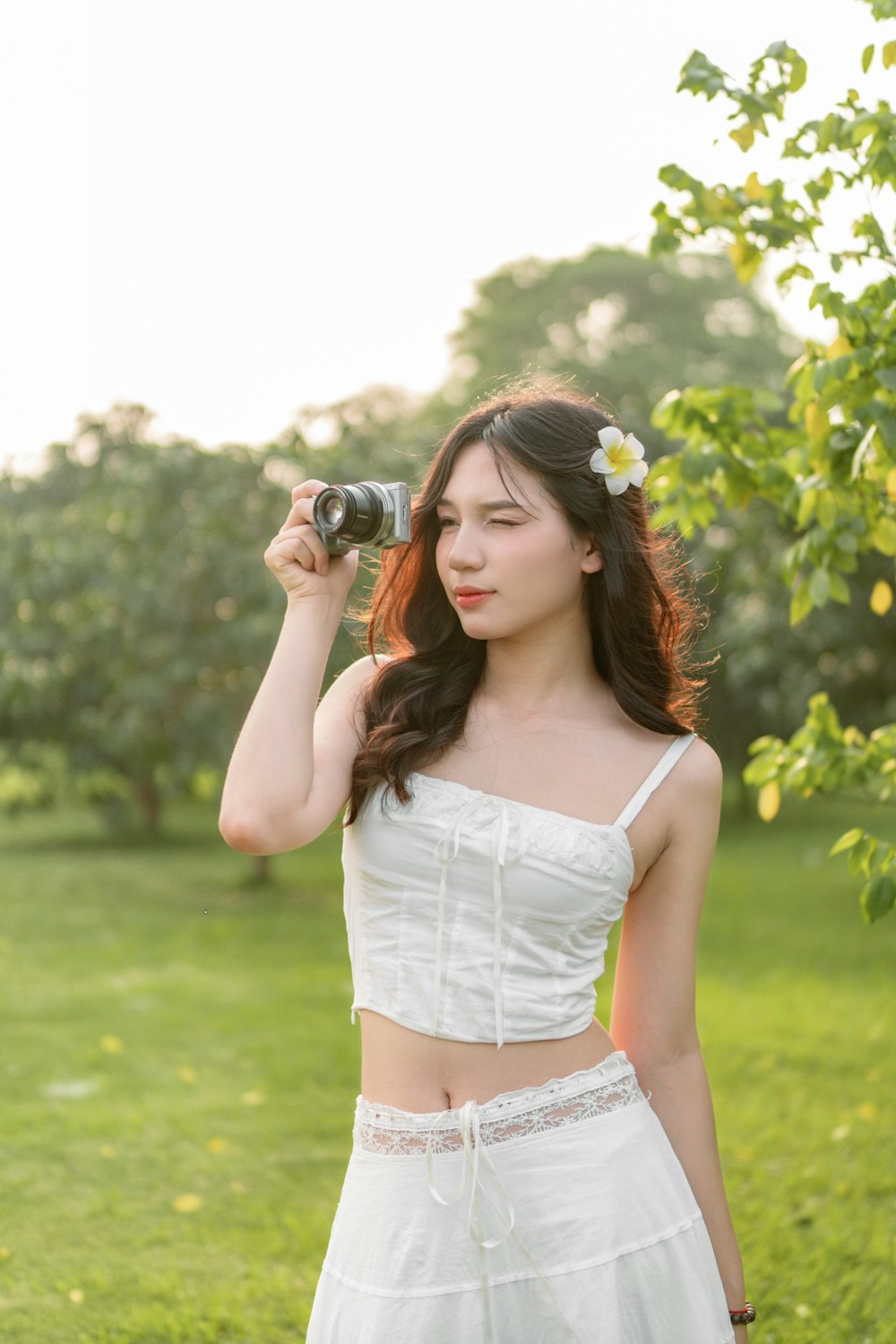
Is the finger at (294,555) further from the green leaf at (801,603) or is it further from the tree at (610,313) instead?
the tree at (610,313)

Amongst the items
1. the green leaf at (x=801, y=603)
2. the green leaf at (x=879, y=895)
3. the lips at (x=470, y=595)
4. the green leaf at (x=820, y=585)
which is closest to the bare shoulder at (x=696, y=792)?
the lips at (x=470, y=595)

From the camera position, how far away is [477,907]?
191cm

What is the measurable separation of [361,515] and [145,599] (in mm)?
9982

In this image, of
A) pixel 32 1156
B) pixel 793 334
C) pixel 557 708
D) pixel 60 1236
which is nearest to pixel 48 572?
pixel 32 1156

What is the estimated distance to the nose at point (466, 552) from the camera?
6.40 ft

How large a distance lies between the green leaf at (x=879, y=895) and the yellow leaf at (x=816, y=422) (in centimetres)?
86

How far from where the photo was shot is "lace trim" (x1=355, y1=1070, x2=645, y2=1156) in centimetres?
187

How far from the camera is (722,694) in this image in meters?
17.1

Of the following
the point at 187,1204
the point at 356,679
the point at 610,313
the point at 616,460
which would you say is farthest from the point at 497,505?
the point at 610,313

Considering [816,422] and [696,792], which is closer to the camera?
[696,792]

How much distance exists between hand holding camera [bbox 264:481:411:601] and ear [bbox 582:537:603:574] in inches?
12.4

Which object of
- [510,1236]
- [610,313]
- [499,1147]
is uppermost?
[610,313]

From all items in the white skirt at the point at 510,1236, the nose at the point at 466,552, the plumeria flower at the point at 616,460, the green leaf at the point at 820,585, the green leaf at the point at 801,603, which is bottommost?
the white skirt at the point at 510,1236

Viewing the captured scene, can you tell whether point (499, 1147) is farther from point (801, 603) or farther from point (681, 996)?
point (801, 603)
